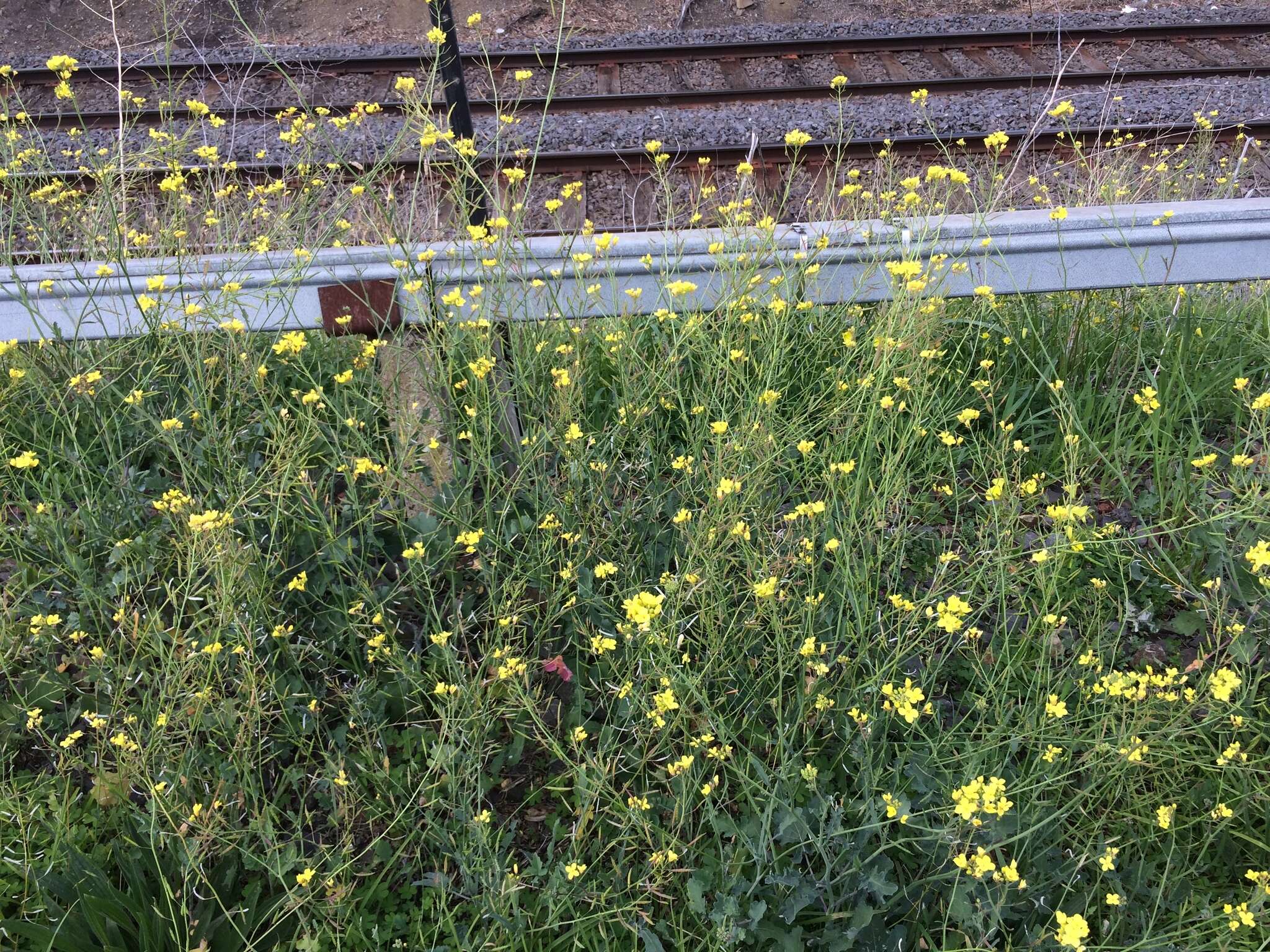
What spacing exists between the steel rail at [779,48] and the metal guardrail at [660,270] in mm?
6047

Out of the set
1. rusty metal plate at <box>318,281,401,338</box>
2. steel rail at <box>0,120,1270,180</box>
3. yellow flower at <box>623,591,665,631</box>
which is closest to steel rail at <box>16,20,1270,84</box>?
steel rail at <box>0,120,1270,180</box>

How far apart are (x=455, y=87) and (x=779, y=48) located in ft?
21.8

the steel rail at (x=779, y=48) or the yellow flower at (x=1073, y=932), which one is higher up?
the steel rail at (x=779, y=48)

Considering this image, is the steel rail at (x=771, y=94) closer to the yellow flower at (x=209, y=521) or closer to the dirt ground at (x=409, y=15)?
the dirt ground at (x=409, y=15)

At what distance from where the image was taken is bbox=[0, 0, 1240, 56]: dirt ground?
11.4 meters

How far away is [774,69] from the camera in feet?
27.1

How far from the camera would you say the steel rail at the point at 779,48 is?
8.10 metres

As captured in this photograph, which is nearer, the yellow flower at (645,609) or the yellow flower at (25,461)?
the yellow flower at (645,609)

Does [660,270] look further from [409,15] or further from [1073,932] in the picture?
[409,15]

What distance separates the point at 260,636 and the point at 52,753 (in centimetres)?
52

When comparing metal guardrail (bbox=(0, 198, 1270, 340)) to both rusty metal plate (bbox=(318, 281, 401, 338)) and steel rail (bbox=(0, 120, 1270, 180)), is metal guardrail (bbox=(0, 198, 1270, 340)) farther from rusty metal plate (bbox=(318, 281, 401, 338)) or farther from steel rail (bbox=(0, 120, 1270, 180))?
steel rail (bbox=(0, 120, 1270, 180))

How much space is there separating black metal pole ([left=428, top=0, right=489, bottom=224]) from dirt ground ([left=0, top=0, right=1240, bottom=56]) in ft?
30.5

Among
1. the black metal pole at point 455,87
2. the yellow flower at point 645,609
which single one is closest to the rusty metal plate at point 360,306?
the black metal pole at point 455,87

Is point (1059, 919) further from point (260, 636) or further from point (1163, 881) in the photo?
point (260, 636)
